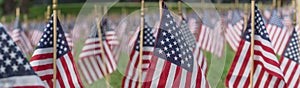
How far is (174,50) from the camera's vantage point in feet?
27.5

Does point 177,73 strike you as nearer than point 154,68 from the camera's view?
Yes

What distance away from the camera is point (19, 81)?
6758 millimetres

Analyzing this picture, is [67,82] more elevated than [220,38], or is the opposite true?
[67,82]

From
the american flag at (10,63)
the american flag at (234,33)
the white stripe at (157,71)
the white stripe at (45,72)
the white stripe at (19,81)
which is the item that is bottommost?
the american flag at (234,33)

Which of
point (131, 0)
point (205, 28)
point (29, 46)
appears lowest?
point (131, 0)

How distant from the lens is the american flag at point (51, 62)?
324 inches

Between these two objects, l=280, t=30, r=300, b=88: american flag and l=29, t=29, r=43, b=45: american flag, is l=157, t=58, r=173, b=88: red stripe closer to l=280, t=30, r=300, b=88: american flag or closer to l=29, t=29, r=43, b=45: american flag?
l=280, t=30, r=300, b=88: american flag

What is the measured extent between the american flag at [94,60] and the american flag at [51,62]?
177 inches

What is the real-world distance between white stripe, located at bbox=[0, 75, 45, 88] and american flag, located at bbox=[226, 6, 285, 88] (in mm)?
2875

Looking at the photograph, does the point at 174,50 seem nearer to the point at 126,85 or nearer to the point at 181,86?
the point at 181,86

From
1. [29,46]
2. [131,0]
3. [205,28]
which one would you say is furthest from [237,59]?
[131,0]

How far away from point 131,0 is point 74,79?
56131 millimetres

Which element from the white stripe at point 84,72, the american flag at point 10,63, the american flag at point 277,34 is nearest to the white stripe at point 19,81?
the american flag at point 10,63

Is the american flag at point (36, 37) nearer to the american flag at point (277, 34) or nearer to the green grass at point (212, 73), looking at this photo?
the green grass at point (212, 73)
